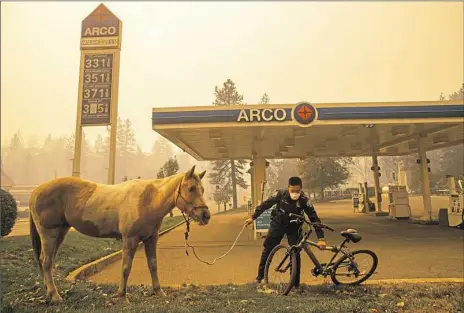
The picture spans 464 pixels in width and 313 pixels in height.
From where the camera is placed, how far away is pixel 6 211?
9.34m

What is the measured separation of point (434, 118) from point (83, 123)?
14.7m

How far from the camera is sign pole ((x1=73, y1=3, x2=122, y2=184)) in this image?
12836mm

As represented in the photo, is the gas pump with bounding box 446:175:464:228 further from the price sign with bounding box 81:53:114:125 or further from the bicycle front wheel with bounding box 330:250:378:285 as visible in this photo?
the price sign with bounding box 81:53:114:125

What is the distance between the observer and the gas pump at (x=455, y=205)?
12.8 meters

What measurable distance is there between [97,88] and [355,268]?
1233 centimetres

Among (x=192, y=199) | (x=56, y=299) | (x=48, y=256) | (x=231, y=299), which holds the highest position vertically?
(x=192, y=199)

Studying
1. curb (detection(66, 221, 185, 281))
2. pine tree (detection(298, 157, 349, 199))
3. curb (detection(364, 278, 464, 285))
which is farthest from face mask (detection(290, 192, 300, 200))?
pine tree (detection(298, 157, 349, 199))

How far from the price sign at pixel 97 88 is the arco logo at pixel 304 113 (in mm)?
7920

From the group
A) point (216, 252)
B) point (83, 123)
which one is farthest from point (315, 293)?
point (83, 123)

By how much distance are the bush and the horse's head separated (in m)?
7.87

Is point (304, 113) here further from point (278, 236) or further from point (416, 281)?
point (278, 236)

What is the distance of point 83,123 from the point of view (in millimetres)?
12891

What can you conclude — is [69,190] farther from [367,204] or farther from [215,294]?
[367,204]

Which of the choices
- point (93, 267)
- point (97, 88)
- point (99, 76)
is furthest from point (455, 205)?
point (99, 76)
